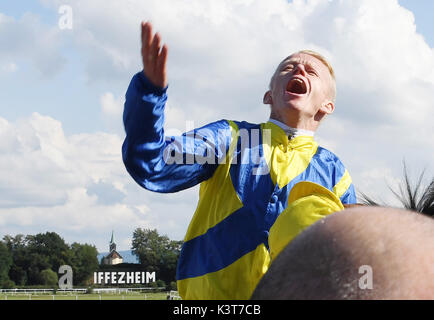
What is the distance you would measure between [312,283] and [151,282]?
2878 inches

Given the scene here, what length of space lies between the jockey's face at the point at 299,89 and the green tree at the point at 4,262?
76373 mm

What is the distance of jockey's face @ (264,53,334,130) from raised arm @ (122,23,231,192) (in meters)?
0.33

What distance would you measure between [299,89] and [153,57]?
1290 mm

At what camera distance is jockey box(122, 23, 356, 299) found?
231 centimetres

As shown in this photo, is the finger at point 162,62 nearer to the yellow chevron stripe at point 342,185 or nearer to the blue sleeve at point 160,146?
the blue sleeve at point 160,146

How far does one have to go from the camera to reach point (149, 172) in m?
2.26

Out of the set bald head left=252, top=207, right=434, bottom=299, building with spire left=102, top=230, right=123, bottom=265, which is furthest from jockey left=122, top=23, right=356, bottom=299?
building with spire left=102, top=230, right=123, bottom=265

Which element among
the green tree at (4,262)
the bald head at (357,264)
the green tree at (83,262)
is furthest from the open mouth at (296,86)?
the green tree at (83,262)

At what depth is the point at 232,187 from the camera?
270 centimetres

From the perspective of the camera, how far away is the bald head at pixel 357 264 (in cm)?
63

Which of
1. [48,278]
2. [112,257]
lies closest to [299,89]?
[48,278]

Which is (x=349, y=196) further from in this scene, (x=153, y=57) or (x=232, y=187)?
(x=153, y=57)

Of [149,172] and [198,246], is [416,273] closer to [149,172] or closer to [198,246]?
[149,172]
